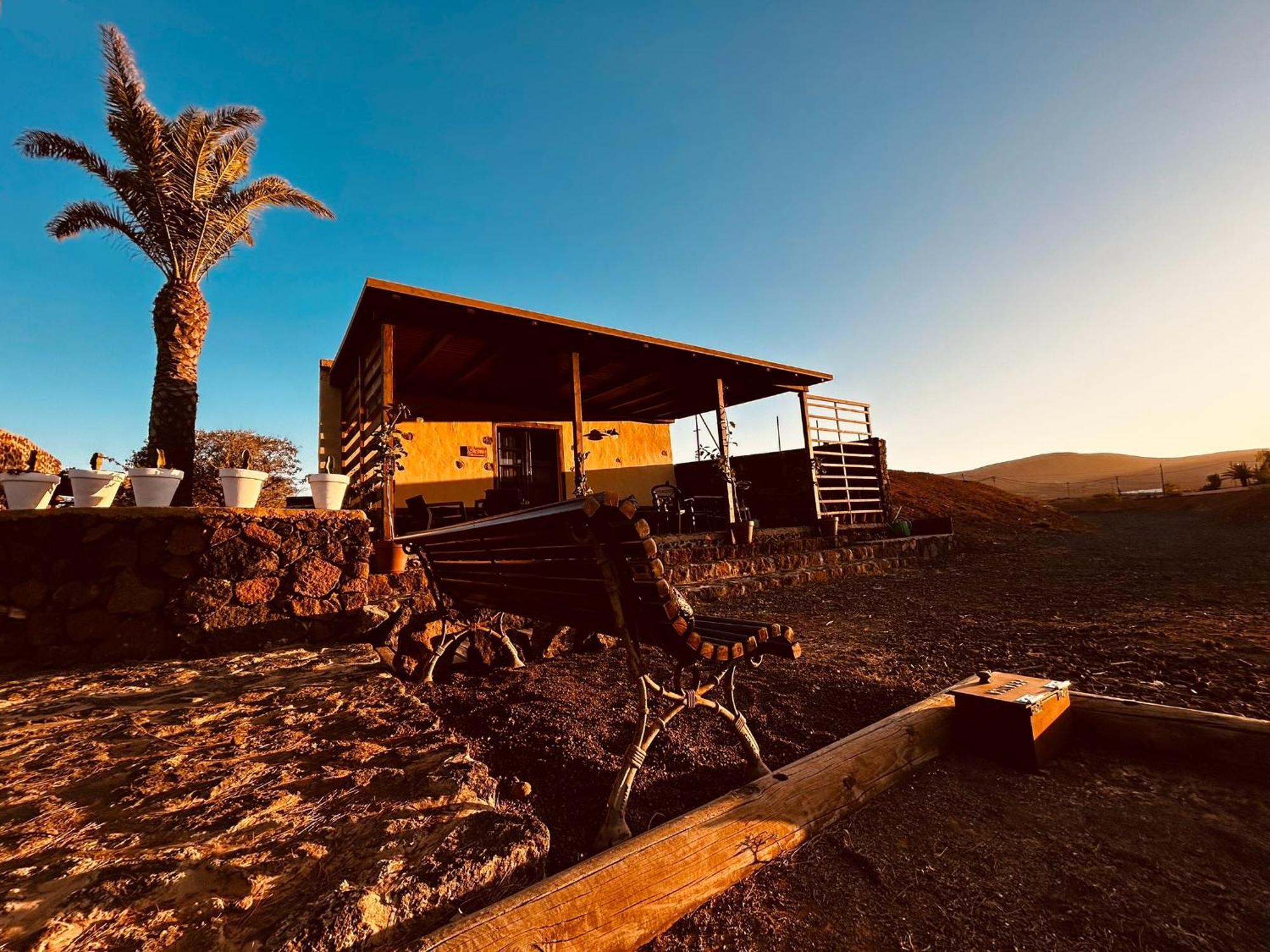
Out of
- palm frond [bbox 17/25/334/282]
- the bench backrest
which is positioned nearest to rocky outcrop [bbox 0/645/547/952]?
the bench backrest

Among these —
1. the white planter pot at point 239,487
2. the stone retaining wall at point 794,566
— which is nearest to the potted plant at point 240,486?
the white planter pot at point 239,487

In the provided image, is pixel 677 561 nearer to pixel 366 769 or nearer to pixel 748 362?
pixel 748 362

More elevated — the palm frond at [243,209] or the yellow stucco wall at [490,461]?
the palm frond at [243,209]

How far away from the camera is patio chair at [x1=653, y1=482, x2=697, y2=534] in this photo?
9914 mm

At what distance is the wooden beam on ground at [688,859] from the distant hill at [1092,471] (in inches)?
2106

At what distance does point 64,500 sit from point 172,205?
22.2 ft

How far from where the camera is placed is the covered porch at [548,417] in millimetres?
6902

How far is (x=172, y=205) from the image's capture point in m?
8.89

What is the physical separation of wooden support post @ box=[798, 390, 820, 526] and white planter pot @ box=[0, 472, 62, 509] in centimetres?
1001

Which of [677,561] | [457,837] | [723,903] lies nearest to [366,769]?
[457,837]

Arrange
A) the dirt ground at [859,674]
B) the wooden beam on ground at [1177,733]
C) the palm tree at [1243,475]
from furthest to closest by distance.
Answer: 1. the palm tree at [1243,475]
2. the dirt ground at [859,674]
3. the wooden beam on ground at [1177,733]

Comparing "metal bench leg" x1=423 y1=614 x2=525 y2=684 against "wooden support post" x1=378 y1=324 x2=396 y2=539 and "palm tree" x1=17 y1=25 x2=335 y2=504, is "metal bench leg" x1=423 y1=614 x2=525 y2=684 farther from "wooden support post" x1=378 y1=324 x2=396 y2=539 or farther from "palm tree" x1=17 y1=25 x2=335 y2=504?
"palm tree" x1=17 y1=25 x2=335 y2=504

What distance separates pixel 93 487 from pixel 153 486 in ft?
1.03

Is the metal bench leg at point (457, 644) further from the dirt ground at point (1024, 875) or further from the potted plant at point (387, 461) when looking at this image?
the dirt ground at point (1024, 875)
